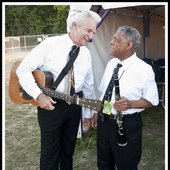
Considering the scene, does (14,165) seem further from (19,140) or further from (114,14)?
(114,14)

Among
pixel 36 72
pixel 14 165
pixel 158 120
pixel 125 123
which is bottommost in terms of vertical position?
pixel 14 165

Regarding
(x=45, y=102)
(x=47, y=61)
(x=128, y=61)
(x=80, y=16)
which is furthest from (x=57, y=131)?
(x=80, y=16)

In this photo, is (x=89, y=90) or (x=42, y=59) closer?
(x=42, y=59)

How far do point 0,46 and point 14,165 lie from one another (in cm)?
198

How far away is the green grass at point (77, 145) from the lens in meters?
3.89

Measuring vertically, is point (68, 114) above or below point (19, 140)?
above

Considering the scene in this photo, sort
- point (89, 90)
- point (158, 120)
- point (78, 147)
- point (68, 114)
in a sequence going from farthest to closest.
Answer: point (158, 120)
point (78, 147)
point (89, 90)
point (68, 114)

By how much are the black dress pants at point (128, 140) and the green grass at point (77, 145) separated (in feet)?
4.26

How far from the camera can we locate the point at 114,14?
5801 millimetres

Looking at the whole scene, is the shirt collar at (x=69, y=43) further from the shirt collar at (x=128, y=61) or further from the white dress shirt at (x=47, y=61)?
the shirt collar at (x=128, y=61)

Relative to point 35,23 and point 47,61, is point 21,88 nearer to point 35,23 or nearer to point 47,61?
point 47,61

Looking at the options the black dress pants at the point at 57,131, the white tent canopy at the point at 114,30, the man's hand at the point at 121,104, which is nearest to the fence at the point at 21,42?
the white tent canopy at the point at 114,30

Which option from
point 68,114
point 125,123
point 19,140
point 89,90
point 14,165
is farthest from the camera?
point 19,140

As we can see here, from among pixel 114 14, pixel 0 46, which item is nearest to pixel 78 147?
pixel 0 46
